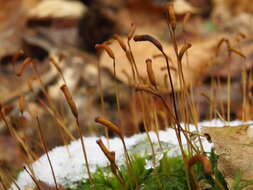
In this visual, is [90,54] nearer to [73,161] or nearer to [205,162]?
[73,161]

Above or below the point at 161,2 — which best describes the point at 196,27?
below

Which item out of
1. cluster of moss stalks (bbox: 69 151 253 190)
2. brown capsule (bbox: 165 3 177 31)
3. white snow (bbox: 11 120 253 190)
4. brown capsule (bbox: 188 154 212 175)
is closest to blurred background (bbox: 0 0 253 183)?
white snow (bbox: 11 120 253 190)

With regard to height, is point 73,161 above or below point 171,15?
below

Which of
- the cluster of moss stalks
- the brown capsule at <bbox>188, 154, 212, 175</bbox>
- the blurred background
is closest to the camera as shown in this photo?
the brown capsule at <bbox>188, 154, 212, 175</bbox>

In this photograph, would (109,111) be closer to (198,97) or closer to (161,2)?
(198,97)

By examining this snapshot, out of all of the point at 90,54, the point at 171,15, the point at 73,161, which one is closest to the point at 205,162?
the point at 171,15

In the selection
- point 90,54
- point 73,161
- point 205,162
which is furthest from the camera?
point 90,54

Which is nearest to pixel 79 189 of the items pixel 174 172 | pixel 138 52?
pixel 174 172

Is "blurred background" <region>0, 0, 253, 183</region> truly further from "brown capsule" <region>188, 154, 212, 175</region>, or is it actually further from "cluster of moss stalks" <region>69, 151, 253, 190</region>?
"brown capsule" <region>188, 154, 212, 175</region>

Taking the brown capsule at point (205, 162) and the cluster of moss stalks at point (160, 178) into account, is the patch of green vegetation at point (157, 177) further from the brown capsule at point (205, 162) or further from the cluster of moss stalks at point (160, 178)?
the brown capsule at point (205, 162)
